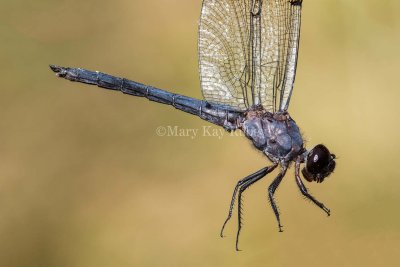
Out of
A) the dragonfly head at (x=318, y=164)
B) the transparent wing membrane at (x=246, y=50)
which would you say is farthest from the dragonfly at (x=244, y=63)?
the dragonfly head at (x=318, y=164)

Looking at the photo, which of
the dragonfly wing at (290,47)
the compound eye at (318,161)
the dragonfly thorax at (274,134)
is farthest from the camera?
the dragonfly wing at (290,47)

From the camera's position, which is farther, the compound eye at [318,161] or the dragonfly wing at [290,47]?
the dragonfly wing at [290,47]

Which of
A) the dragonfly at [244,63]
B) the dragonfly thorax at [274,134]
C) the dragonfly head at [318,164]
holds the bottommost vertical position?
the dragonfly head at [318,164]

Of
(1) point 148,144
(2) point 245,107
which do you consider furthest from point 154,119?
(2) point 245,107

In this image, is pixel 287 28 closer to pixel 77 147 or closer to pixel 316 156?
pixel 316 156

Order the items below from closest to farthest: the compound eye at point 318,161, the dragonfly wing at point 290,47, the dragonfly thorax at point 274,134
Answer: the compound eye at point 318,161 → the dragonfly thorax at point 274,134 → the dragonfly wing at point 290,47

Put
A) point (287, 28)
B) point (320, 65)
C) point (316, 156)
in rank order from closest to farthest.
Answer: point (316, 156)
point (287, 28)
point (320, 65)

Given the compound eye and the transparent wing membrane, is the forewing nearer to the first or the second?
the transparent wing membrane

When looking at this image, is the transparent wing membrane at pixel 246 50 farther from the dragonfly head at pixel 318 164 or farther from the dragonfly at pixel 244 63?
the dragonfly head at pixel 318 164
